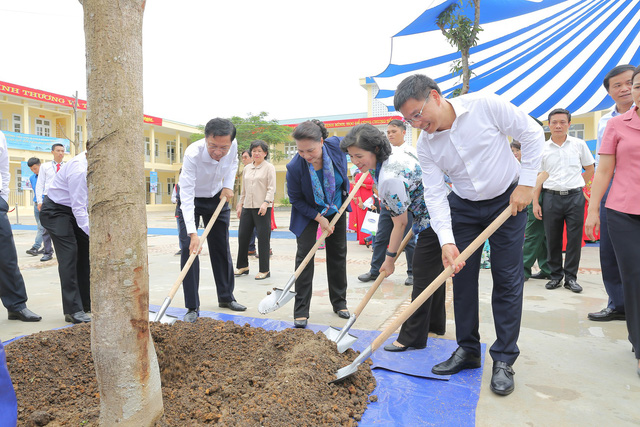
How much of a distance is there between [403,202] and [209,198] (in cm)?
179

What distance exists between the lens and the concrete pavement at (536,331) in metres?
1.94

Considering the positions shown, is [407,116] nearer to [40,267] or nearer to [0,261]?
[0,261]

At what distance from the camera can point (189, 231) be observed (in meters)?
3.28

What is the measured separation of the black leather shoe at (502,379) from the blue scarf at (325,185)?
1.64 m

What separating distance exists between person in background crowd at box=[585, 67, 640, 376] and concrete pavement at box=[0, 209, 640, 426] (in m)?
0.34

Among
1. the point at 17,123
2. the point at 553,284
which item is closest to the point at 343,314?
the point at 553,284

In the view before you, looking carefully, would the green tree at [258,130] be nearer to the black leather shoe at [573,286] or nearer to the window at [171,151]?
the window at [171,151]

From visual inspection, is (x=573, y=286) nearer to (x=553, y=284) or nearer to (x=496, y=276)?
(x=553, y=284)

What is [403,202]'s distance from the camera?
8.66ft

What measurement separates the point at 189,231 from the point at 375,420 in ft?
6.77

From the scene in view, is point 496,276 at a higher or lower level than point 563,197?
lower

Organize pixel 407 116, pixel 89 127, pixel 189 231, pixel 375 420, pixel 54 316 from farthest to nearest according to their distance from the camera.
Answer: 1. pixel 54 316
2. pixel 189 231
3. pixel 407 116
4. pixel 375 420
5. pixel 89 127

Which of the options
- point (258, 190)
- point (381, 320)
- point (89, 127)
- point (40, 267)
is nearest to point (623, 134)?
point (381, 320)

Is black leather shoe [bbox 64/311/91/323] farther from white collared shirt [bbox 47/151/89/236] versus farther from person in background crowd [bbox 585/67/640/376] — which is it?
person in background crowd [bbox 585/67/640/376]
